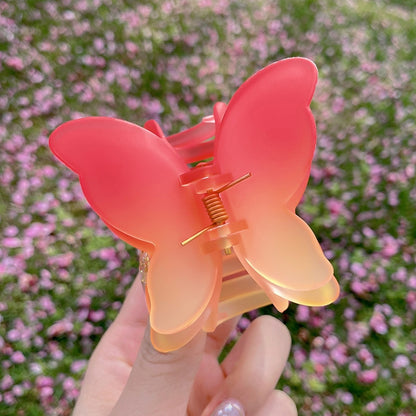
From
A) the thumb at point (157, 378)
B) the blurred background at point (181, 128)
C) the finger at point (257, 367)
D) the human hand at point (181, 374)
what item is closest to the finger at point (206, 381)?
the human hand at point (181, 374)

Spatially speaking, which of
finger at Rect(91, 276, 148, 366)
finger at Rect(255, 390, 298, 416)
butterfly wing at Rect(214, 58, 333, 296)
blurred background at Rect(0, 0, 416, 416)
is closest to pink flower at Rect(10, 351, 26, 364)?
blurred background at Rect(0, 0, 416, 416)

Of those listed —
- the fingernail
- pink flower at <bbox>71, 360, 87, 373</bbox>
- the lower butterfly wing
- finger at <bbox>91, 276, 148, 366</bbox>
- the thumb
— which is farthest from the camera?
pink flower at <bbox>71, 360, 87, 373</bbox>

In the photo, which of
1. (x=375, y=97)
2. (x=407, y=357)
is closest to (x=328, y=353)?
(x=407, y=357)

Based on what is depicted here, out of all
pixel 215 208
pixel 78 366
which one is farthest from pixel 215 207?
pixel 78 366

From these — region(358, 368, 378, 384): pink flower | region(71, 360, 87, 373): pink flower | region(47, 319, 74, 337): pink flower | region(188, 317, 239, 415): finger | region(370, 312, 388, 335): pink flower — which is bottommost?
region(358, 368, 378, 384): pink flower

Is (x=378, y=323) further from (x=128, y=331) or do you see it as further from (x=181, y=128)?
(x=181, y=128)

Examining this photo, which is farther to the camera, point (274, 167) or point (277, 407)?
point (277, 407)

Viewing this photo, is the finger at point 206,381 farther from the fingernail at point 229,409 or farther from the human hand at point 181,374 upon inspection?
the fingernail at point 229,409

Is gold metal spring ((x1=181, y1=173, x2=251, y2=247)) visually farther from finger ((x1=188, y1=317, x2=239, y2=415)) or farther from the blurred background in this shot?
the blurred background
